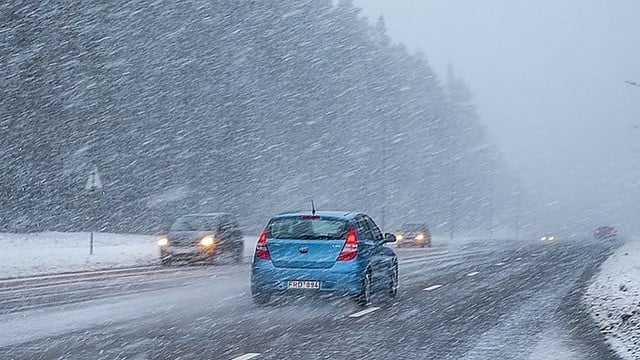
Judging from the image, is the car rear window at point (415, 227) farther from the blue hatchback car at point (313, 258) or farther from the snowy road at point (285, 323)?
the blue hatchback car at point (313, 258)

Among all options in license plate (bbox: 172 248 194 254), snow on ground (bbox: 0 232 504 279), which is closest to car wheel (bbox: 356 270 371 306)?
snow on ground (bbox: 0 232 504 279)

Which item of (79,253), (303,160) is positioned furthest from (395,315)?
(303,160)

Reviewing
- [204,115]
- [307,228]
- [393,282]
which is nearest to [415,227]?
[204,115]

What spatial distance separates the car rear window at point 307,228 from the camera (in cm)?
1594

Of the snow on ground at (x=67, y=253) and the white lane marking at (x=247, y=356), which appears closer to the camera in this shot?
the white lane marking at (x=247, y=356)

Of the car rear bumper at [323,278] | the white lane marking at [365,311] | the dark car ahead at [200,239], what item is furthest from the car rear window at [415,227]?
the car rear bumper at [323,278]

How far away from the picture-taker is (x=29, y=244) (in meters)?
40.4

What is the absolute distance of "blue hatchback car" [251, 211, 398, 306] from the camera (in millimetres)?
15586

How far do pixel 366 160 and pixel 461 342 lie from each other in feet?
243

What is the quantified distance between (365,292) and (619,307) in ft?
12.6

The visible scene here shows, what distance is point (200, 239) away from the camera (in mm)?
29141

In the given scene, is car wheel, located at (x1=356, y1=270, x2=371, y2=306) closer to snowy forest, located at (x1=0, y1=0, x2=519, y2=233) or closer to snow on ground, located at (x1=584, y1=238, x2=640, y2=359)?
snow on ground, located at (x1=584, y1=238, x2=640, y2=359)

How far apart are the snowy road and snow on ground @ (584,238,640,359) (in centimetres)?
22

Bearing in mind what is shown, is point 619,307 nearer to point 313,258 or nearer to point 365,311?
point 365,311
